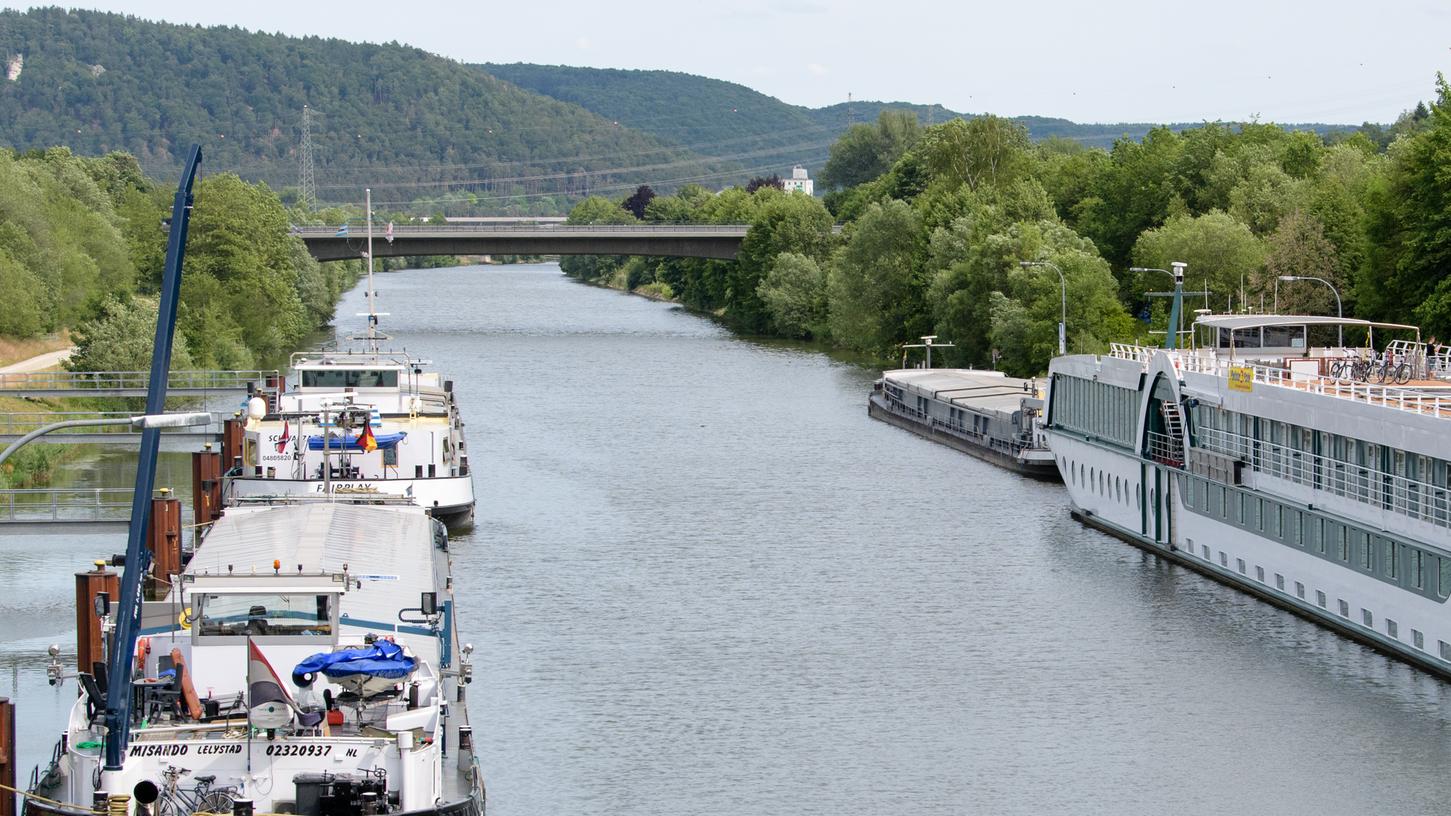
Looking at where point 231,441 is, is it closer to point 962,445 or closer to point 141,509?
point 962,445

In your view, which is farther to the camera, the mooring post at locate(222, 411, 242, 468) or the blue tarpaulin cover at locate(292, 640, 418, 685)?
the mooring post at locate(222, 411, 242, 468)

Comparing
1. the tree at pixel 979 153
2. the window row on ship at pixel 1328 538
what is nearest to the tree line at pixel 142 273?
the tree at pixel 979 153

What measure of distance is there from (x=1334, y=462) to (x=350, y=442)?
981 inches

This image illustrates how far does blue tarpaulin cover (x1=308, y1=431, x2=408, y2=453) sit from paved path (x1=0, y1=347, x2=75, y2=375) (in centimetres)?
3300

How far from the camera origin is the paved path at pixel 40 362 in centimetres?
8352

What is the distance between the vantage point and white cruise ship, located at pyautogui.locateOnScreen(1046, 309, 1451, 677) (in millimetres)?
38500

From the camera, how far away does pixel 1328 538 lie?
137 feet

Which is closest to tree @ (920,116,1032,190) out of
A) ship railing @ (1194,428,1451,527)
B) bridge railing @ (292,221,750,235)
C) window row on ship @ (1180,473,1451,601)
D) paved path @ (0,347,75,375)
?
bridge railing @ (292,221,750,235)

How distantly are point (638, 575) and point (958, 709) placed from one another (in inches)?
526

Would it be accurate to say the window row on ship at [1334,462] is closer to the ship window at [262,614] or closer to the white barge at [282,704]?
the white barge at [282,704]

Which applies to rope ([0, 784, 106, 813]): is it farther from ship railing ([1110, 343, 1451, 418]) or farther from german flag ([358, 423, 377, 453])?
german flag ([358, 423, 377, 453])

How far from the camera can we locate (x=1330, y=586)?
136ft

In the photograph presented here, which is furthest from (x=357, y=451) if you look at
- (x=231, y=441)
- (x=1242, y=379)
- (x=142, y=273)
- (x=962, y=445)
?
(x=142, y=273)

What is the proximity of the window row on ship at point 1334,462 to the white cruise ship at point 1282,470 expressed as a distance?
0.04m
